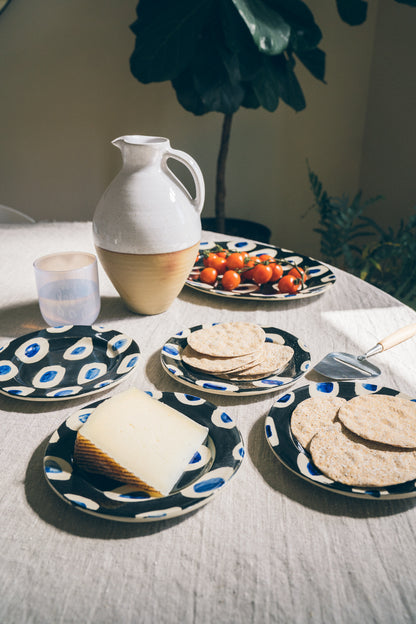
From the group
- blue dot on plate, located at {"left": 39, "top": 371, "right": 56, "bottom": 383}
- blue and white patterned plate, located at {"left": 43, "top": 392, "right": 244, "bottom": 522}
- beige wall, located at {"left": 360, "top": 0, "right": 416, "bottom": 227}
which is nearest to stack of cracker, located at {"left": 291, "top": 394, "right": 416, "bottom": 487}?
blue and white patterned plate, located at {"left": 43, "top": 392, "right": 244, "bottom": 522}

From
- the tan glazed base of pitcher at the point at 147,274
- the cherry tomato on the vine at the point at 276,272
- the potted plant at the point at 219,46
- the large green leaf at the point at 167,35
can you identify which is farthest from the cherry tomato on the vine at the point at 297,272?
the large green leaf at the point at 167,35

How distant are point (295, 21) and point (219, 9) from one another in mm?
320

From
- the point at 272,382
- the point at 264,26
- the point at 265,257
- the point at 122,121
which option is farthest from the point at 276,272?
the point at 122,121

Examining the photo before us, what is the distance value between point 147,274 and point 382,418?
0.51 meters

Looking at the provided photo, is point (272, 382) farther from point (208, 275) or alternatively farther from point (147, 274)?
point (208, 275)

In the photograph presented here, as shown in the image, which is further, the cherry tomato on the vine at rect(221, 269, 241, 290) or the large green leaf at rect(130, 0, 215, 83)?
the large green leaf at rect(130, 0, 215, 83)

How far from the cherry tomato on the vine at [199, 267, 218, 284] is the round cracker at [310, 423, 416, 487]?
1.94 feet

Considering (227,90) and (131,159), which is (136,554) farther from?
(227,90)

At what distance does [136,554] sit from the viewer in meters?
0.51

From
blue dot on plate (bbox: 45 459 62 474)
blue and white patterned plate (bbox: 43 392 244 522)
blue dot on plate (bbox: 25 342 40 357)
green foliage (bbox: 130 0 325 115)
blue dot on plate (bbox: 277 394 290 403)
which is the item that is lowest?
blue dot on plate (bbox: 25 342 40 357)

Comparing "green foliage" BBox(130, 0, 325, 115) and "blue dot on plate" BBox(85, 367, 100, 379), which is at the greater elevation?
"green foliage" BBox(130, 0, 325, 115)

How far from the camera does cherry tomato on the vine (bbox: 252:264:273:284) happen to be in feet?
3.88

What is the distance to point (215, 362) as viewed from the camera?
2.69ft

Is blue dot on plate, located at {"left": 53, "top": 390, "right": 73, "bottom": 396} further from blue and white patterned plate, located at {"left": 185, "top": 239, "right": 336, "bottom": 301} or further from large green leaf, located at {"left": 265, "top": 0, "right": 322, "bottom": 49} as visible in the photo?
large green leaf, located at {"left": 265, "top": 0, "right": 322, "bottom": 49}
